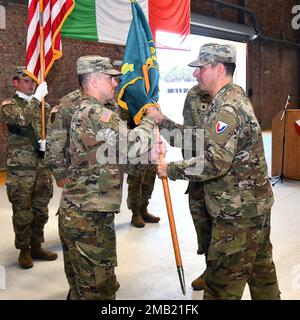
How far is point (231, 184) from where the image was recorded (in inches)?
82.1

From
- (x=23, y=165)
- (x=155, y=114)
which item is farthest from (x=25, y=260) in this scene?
(x=155, y=114)

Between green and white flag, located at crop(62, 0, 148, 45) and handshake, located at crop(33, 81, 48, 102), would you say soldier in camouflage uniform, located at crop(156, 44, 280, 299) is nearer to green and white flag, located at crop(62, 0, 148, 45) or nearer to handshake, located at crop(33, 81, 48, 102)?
handshake, located at crop(33, 81, 48, 102)

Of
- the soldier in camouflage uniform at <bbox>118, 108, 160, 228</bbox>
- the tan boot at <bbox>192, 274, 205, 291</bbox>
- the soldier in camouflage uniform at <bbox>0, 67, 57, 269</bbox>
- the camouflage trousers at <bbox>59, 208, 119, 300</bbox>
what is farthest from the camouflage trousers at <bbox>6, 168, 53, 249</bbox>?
the tan boot at <bbox>192, 274, 205, 291</bbox>

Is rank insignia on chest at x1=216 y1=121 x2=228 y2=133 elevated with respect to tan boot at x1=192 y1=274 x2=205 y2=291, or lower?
elevated

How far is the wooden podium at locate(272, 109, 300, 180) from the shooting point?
6605 mm

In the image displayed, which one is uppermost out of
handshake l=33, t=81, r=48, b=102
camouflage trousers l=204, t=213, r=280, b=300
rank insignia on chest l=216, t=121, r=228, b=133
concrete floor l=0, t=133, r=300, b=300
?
handshake l=33, t=81, r=48, b=102

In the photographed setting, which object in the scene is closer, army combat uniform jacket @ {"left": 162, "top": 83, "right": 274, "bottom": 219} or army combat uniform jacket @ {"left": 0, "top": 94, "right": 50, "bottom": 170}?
army combat uniform jacket @ {"left": 162, "top": 83, "right": 274, "bottom": 219}

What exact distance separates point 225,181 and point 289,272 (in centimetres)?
159

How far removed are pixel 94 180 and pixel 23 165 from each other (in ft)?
4.89

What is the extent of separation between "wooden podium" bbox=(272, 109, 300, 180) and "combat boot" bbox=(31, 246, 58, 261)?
4.47m

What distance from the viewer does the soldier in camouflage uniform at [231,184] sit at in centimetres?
203

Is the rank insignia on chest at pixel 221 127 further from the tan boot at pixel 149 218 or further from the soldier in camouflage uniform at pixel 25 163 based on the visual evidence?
the tan boot at pixel 149 218

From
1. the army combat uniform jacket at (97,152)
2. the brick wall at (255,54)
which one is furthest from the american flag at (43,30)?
the brick wall at (255,54)
